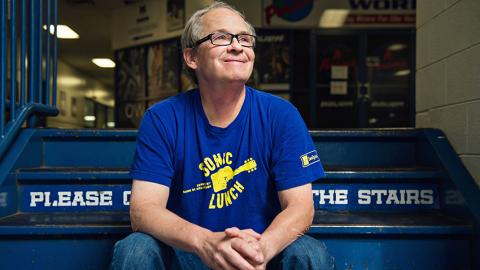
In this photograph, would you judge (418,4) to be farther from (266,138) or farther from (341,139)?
(266,138)

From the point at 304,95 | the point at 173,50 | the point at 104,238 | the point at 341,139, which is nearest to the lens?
the point at 104,238

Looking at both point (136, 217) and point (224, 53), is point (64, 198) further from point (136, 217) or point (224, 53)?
point (224, 53)

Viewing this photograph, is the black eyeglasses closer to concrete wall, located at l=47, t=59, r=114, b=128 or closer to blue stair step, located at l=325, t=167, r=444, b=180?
blue stair step, located at l=325, t=167, r=444, b=180

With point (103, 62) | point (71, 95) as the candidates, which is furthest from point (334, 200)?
point (103, 62)

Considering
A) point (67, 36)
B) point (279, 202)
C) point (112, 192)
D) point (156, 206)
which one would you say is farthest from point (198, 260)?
point (67, 36)

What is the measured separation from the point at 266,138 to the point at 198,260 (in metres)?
0.44

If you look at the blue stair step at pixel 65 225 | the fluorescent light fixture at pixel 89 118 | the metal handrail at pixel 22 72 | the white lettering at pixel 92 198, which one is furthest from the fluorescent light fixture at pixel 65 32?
the blue stair step at pixel 65 225

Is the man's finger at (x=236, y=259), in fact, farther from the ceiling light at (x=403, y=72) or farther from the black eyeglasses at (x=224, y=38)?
the ceiling light at (x=403, y=72)

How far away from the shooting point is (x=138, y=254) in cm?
124

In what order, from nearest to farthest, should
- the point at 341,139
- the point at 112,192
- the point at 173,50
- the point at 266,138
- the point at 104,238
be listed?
the point at 266,138 → the point at 104,238 → the point at 112,192 → the point at 341,139 → the point at 173,50

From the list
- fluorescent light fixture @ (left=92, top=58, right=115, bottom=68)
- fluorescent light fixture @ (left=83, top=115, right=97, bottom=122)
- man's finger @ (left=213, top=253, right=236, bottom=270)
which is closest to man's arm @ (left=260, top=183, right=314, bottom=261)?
man's finger @ (left=213, top=253, right=236, bottom=270)

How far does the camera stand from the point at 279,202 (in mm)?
1519

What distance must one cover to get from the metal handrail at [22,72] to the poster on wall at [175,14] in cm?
437

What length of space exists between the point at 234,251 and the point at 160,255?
243 mm
